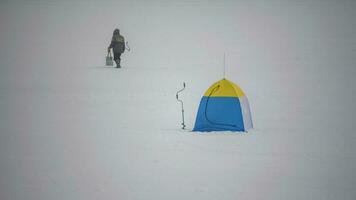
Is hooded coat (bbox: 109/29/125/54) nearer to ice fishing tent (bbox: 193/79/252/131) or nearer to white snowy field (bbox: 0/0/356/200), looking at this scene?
white snowy field (bbox: 0/0/356/200)

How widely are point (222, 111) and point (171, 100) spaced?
1933mm

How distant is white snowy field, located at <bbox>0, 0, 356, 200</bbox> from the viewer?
397 centimetres

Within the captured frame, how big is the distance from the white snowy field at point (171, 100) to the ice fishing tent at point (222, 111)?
0.23m

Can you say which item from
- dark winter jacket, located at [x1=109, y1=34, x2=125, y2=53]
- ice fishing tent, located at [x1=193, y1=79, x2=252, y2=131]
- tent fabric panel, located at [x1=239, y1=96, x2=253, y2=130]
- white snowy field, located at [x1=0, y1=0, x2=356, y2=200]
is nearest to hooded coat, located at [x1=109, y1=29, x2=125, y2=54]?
dark winter jacket, located at [x1=109, y1=34, x2=125, y2=53]

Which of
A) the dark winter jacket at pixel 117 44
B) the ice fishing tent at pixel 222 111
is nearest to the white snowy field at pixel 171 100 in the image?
the ice fishing tent at pixel 222 111

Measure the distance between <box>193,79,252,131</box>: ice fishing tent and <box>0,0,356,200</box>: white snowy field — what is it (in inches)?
9.0

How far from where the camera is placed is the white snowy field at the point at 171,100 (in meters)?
3.97

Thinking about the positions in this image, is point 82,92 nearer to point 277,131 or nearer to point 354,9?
point 277,131

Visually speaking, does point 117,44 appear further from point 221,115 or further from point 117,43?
point 221,115

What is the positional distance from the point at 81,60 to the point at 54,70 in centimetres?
93

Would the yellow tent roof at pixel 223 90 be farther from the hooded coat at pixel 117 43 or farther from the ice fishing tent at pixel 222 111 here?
the hooded coat at pixel 117 43

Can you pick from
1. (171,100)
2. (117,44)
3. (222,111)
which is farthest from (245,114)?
(117,44)

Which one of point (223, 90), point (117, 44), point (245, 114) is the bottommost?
point (245, 114)

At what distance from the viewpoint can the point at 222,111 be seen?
5.79m
